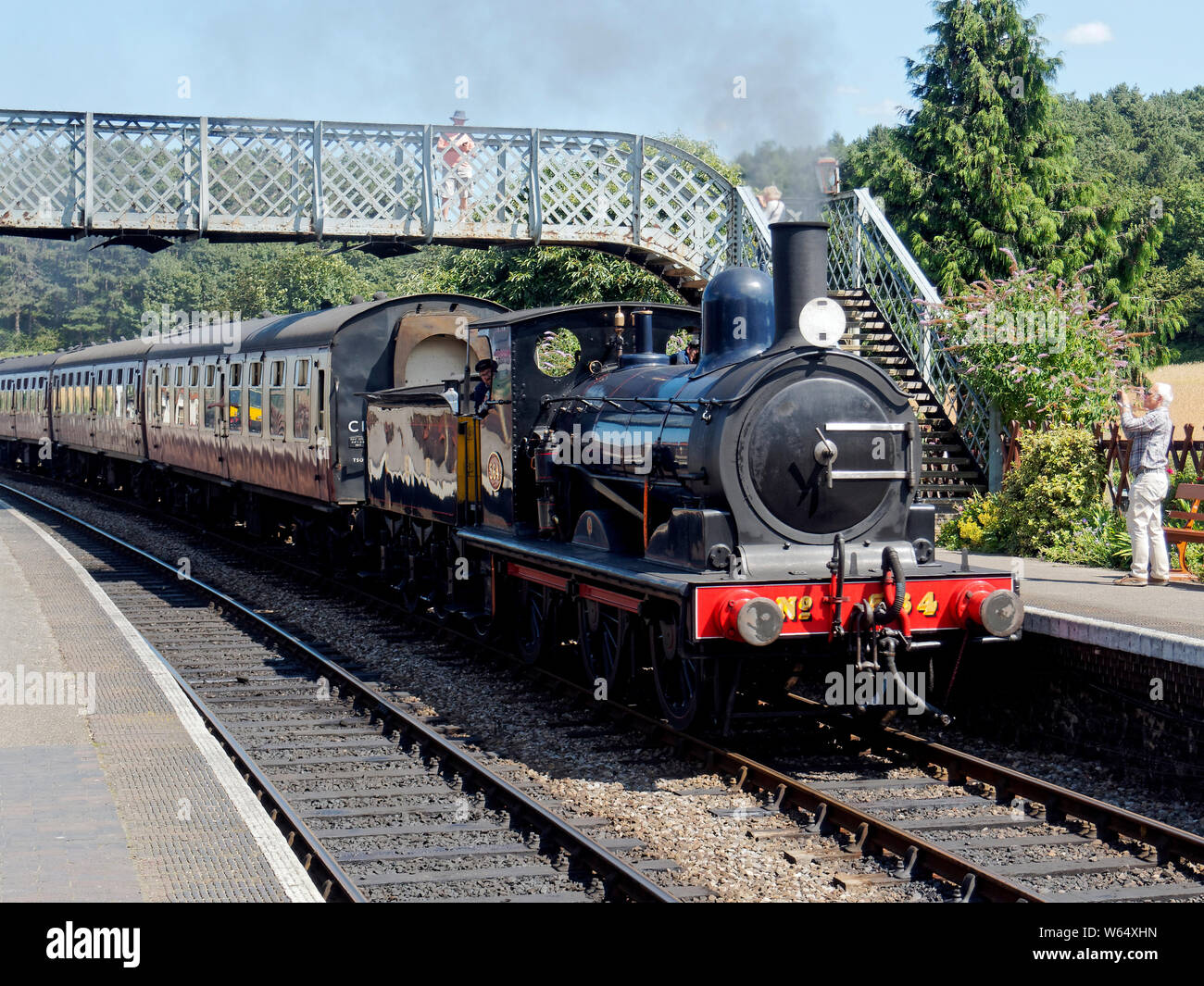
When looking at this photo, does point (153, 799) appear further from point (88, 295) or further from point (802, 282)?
point (88, 295)

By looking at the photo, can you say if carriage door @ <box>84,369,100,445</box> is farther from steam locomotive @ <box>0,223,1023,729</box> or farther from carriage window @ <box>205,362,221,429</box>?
steam locomotive @ <box>0,223,1023,729</box>

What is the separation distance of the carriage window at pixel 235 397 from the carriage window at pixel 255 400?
417 mm

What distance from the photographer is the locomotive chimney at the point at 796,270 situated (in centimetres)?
792

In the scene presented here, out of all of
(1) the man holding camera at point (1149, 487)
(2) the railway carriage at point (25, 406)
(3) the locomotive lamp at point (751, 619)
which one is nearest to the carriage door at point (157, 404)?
(2) the railway carriage at point (25, 406)

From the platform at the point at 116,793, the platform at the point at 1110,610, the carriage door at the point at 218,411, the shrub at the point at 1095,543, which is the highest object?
the carriage door at the point at 218,411

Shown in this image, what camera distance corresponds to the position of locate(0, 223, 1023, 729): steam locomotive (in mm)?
7695

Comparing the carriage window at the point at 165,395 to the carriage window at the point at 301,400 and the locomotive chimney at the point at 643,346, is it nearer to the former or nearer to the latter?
the carriage window at the point at 301,400

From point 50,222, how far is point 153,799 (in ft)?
45.2

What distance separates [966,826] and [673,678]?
233cm

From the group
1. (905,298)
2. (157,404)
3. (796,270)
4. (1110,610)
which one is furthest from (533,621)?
(157,404)

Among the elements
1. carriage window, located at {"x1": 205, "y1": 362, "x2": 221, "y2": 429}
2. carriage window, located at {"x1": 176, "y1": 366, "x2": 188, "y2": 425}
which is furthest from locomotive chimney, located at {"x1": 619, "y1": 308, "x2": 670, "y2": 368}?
carriage window, located at {"x1": 176, "y1": 366, "x2": 188, "y2": 425}

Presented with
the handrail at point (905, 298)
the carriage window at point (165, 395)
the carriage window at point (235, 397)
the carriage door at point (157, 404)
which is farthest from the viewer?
the carriage door at point (157, 404)

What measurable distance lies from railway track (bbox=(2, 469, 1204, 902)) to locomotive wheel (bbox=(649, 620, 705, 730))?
13 centimetres
